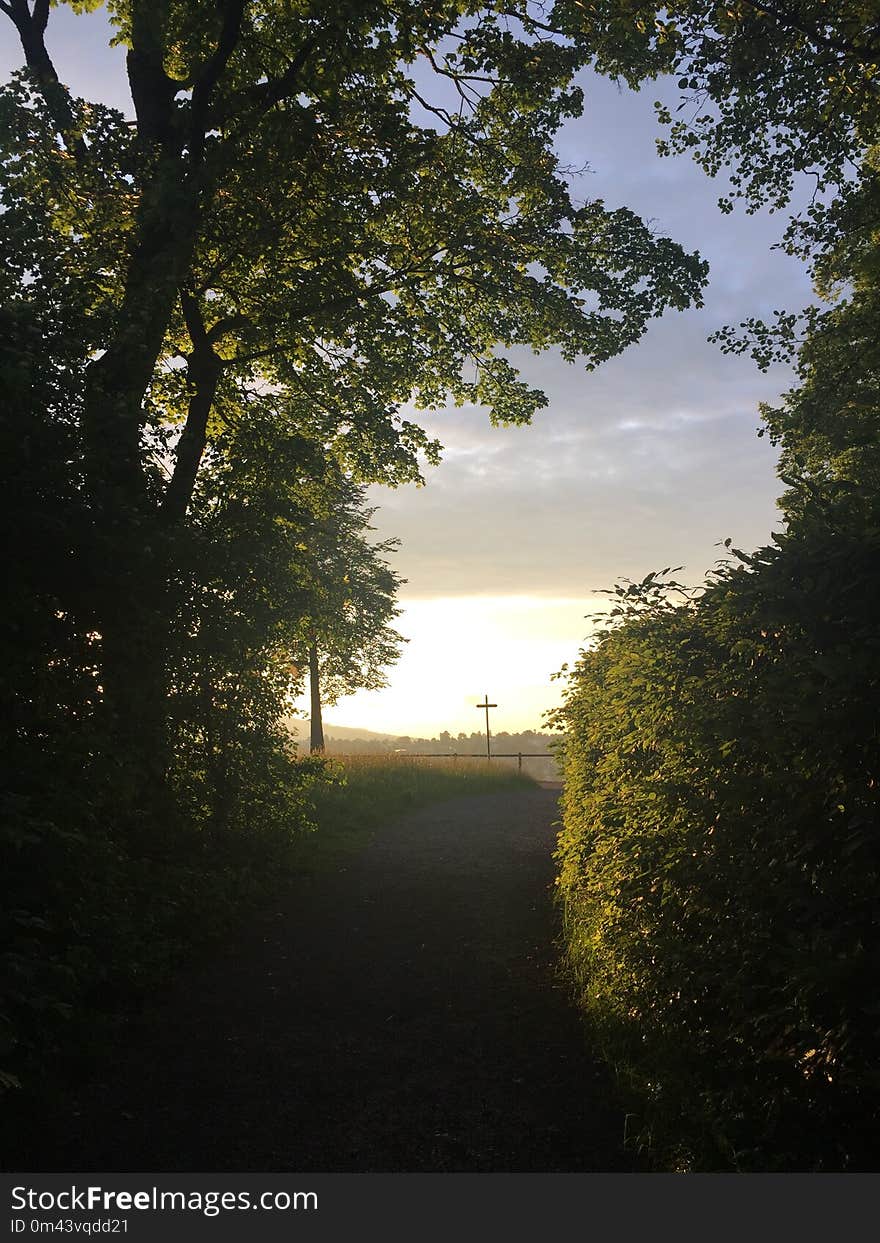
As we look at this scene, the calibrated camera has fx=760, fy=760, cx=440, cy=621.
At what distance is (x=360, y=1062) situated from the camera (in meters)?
6.14

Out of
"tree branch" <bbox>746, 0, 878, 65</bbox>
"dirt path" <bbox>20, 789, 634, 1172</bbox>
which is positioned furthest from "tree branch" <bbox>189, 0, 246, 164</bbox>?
"dirt path" <bbox>20, 789, 634, 1172</bbox>

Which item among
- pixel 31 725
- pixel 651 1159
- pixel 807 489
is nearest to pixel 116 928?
pixel 31 725

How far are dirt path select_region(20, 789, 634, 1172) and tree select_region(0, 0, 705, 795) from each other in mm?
2901

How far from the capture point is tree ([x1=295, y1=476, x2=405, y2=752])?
2772 cm

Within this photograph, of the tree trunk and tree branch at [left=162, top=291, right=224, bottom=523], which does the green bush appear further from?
the tree trunk

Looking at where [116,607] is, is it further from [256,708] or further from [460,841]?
[460,841]

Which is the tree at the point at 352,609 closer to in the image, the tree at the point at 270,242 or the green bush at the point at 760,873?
the tree at the point at 270,242

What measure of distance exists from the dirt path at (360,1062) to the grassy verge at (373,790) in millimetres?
3169

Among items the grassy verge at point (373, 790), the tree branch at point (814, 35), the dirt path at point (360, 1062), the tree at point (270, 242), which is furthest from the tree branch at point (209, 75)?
the dirt path at point (360, 1062)

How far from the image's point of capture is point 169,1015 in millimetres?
6910

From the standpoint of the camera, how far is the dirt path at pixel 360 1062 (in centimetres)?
481

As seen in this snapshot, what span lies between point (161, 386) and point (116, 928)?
1007 cm

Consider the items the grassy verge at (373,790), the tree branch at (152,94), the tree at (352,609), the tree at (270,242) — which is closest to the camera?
the tree at (270,242)

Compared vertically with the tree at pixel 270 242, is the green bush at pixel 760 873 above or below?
below
